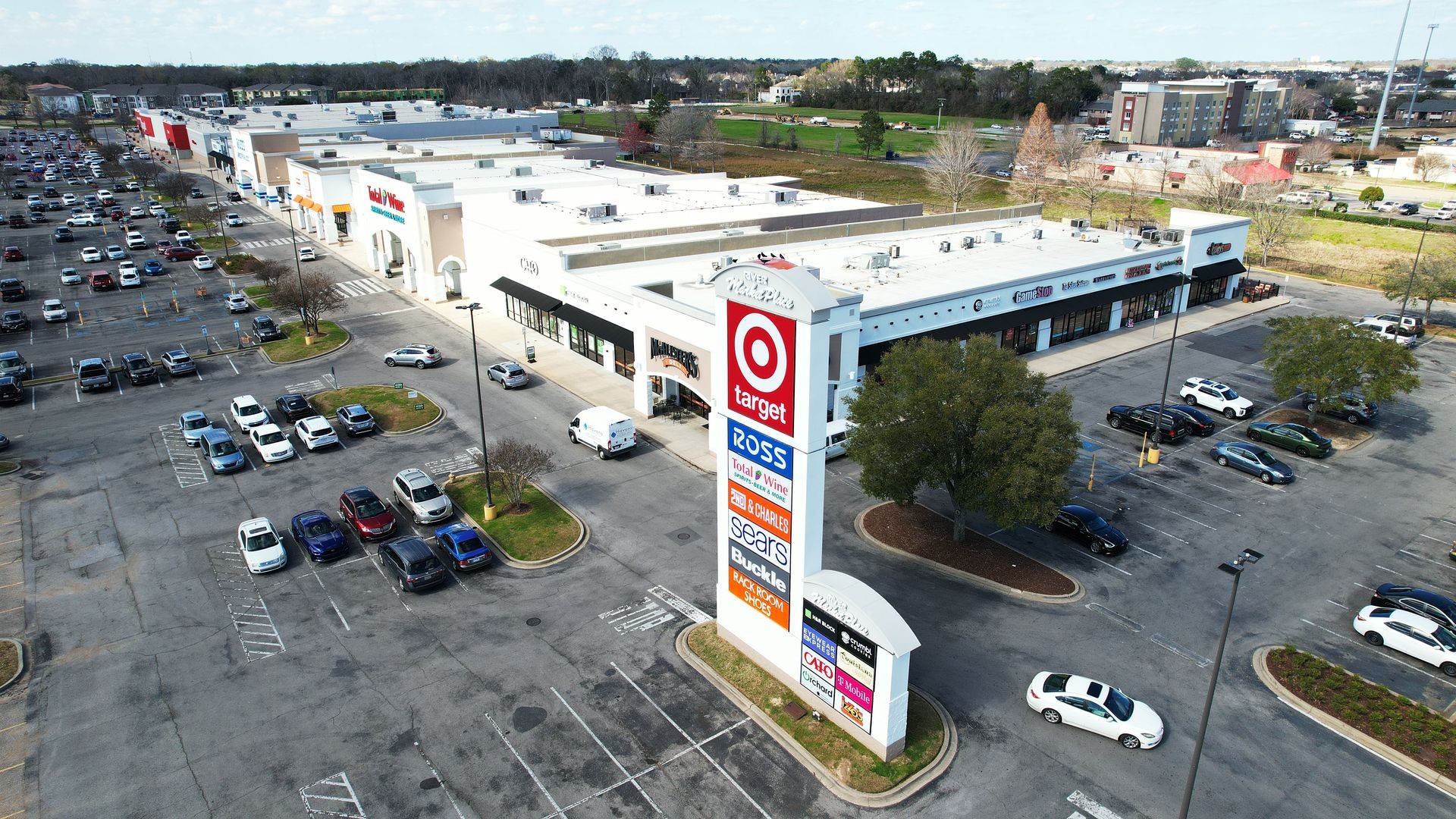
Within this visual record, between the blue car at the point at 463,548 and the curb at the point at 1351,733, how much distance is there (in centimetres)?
2434

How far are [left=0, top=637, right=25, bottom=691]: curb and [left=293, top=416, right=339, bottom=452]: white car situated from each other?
14.4m

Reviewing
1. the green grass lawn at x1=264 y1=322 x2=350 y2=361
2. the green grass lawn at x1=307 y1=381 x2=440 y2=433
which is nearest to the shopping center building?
the green grass lawn at x1=264 y1=322 x2=350 y2=361

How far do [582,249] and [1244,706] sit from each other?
40192 millimetres

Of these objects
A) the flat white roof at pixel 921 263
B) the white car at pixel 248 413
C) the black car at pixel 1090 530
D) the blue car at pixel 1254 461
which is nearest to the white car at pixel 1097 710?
the black car at pixel 1090 530

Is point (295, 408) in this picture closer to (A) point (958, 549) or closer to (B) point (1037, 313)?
(A) point (958, 549)

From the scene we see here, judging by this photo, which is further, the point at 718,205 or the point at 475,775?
the point at 718,205

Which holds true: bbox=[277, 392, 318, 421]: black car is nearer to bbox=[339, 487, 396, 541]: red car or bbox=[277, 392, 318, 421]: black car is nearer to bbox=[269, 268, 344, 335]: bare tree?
bbox=[339, 487, 396, 541]: red car

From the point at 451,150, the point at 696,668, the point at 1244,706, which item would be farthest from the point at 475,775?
the point at 451,150

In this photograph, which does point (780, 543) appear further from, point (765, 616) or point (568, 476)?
point (568, 476)

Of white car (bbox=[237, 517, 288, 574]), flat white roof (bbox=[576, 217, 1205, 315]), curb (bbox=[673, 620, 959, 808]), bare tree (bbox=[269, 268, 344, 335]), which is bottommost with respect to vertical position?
curb (bbox=[673, 620, 959, 808])

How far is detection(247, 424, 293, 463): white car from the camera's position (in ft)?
126

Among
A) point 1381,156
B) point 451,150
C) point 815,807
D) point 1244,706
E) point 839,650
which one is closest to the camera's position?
point 815,807

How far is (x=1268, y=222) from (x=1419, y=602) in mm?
59986

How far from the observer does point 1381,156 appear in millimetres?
138000
